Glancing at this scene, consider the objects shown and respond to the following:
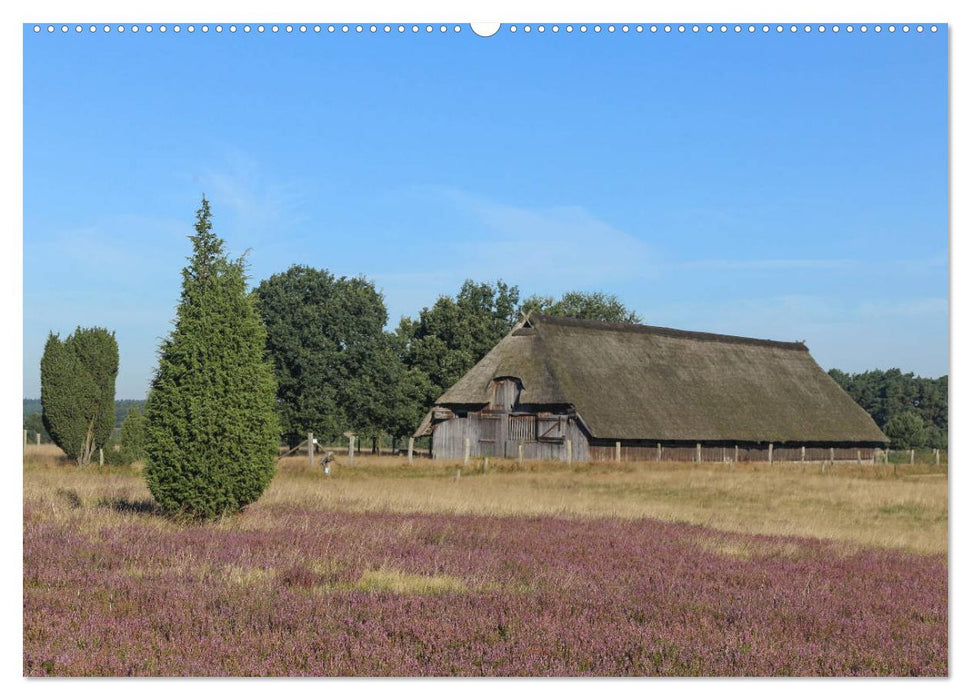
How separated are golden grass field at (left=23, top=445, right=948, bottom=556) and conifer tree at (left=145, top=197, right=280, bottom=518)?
622mm

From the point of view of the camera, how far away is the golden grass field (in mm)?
19375

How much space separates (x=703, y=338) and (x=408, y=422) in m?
18.6

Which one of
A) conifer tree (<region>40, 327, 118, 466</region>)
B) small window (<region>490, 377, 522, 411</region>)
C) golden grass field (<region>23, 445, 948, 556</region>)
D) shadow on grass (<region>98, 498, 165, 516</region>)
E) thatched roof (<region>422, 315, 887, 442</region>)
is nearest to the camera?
shadow on grass (<region>98, 498, 165, 516</region>)

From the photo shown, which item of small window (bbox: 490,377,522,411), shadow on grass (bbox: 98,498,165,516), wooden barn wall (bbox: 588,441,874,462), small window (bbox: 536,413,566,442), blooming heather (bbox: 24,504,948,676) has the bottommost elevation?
blooming heather (bbox: 24,504,948,676)

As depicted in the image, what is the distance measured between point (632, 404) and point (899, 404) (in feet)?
83.1

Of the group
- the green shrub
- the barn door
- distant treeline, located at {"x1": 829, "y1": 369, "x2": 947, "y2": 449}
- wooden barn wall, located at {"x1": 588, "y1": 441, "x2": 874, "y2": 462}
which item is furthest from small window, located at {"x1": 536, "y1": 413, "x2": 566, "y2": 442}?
the green shrub

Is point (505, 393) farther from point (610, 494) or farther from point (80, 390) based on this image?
point (80, 390)

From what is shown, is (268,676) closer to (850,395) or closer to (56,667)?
(56,667)

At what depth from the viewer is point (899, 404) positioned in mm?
65812

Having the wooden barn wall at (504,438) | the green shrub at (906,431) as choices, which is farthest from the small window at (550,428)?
the green shrub at (906,431)

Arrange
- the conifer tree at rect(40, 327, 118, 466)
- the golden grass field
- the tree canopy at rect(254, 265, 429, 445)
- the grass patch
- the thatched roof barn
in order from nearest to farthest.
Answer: the grass patch, the golden grass field, the conifer tree at rect(40, 327, 118, 466), the thatched roof barn, the tree canopy at rect(254, 265, 429, 445)

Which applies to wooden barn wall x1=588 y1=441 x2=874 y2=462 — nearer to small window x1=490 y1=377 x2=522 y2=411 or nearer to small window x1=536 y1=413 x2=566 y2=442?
small window x1=536 y1=413 x2=566 y2=442

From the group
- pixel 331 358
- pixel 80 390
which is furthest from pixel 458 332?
pixel 80 390
